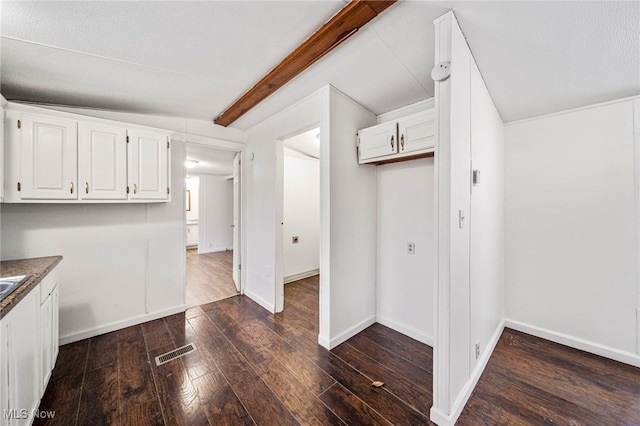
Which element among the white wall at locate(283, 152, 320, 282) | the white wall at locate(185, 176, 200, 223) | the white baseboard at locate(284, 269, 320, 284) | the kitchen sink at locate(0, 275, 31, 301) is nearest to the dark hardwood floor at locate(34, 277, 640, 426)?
the kitchen sink at locate(0, 275, 31, 301)

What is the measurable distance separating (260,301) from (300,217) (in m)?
1.73

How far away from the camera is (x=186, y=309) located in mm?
3057

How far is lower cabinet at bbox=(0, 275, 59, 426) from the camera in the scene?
1.09 metres

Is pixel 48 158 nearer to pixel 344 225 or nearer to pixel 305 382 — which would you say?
pixel 344 225

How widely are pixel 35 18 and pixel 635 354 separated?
502 centimetres

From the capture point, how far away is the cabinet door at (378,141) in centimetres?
216

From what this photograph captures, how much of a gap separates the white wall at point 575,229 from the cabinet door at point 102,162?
425 centimetres

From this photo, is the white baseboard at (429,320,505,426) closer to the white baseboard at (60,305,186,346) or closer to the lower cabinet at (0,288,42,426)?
the lower cabinet at (0,288,42,426)

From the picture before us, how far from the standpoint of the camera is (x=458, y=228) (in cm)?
146

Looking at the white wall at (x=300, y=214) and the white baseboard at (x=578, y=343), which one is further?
the white wall at (x=300, y=214)

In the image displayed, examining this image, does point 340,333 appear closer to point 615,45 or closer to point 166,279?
point 166,279

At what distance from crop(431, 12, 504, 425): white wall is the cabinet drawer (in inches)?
106

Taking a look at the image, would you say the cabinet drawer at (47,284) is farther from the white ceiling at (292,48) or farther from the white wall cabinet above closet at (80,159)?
the white ceiling at (292,48)

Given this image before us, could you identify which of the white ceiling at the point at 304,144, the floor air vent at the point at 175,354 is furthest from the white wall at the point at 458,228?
the floor air vent at the point at 175,354
